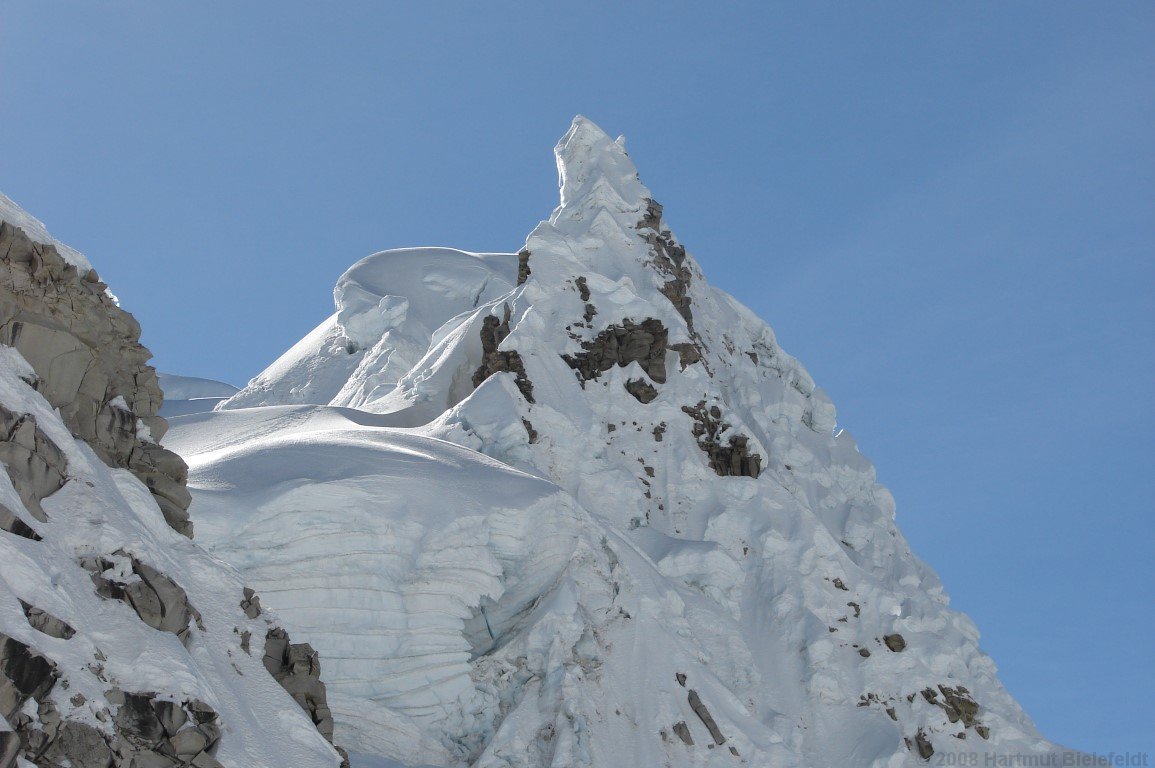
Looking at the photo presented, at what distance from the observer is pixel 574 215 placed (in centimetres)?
6050

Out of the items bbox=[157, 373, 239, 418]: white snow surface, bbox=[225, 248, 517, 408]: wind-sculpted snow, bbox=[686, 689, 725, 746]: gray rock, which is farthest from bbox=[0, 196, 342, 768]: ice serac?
bbox=[157, 373, 239, 418]: white snow surface

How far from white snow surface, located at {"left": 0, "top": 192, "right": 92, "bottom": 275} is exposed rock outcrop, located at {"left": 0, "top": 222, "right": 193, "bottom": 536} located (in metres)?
0.17

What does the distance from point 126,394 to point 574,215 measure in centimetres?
3762

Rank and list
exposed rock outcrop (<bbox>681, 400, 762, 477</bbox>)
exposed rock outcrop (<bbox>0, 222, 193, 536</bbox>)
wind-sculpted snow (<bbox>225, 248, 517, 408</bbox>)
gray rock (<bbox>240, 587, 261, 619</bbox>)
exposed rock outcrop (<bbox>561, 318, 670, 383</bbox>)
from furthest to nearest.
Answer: wind-sculpted snow (<bbox>225, 248, 517, 408</bbox>) → exposed rock outcrop (<bbox>561, 318, 670, 383</bbox>) → exposed rock outcrop (<bbox>681, 400, 762, 477</bbox>) → gray rock (<bbox>240, 587, 261, 619</bbox>) → exposed rock outcrop (<bbox>0, 222, 193, 536</bbox>)

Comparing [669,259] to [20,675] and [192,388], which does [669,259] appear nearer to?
[192,388]

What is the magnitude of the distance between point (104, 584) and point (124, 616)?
2.21ft

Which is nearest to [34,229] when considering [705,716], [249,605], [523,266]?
[249,605]

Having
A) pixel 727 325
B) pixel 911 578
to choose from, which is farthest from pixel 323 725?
pixel 727 325

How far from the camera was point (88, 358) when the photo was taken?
920 inches

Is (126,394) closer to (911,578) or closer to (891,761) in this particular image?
(891,761)

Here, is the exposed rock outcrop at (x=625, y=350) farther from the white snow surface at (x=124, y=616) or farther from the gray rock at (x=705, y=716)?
the white snow surface at (x=124, y=616)

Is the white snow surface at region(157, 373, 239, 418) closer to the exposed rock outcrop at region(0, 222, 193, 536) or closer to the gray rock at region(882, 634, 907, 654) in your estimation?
the gray rock at region(882, 634, 907, 654)

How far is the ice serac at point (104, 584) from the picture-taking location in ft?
58.0

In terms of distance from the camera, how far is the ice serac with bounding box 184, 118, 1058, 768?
1288 inches
